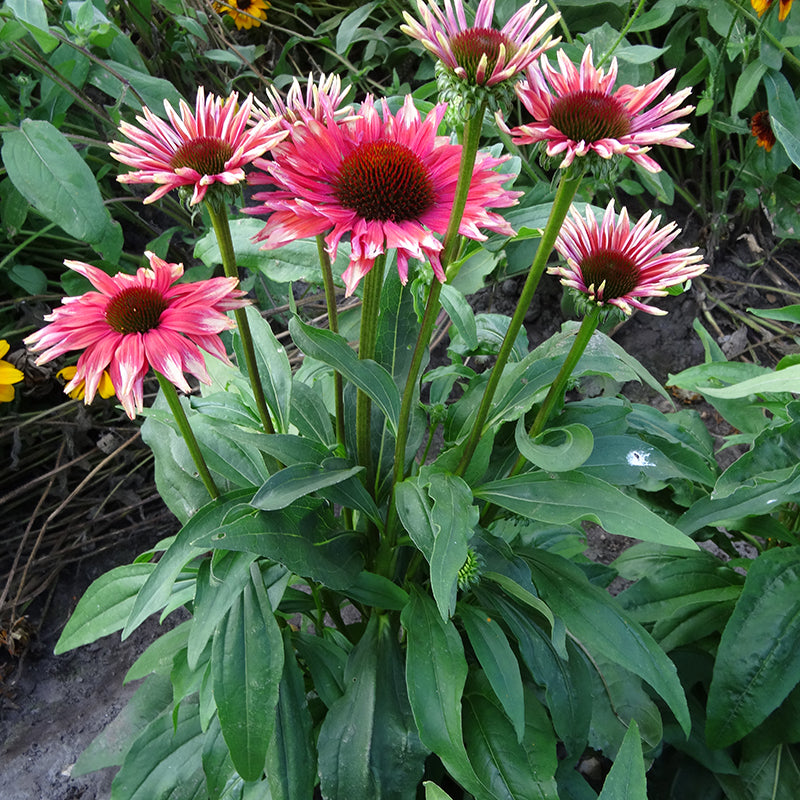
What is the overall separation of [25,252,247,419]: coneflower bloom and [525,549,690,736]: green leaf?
1.80 ft

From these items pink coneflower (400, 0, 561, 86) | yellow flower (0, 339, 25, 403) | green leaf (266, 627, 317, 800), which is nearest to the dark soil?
yellow flower (0, 339, 25, 403)

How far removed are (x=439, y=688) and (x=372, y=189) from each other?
0.59m

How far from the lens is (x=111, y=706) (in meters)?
1.44

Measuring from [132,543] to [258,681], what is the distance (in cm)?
101

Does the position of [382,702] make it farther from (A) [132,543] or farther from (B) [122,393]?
(A) [132,543]

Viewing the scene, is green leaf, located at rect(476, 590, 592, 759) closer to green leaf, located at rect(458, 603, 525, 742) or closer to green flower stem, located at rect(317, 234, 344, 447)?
green leaf, located at rect(458, 603, 525, 742)

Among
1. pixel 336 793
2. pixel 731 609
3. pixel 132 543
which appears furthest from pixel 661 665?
Answer: pixel 132 543

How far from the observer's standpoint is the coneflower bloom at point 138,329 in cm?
65

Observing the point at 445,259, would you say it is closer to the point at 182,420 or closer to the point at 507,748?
the point at 182,420

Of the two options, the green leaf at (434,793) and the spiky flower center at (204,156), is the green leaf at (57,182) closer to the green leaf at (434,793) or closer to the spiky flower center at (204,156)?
the spiky flower center at (204,156)

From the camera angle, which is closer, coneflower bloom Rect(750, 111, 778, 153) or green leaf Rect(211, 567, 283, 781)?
green leaf Rect(211, 567, 283, 781)

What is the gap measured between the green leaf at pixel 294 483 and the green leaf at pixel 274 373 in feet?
0.46

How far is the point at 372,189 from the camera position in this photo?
0.68 metres

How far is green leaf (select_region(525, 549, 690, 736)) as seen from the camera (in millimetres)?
864
